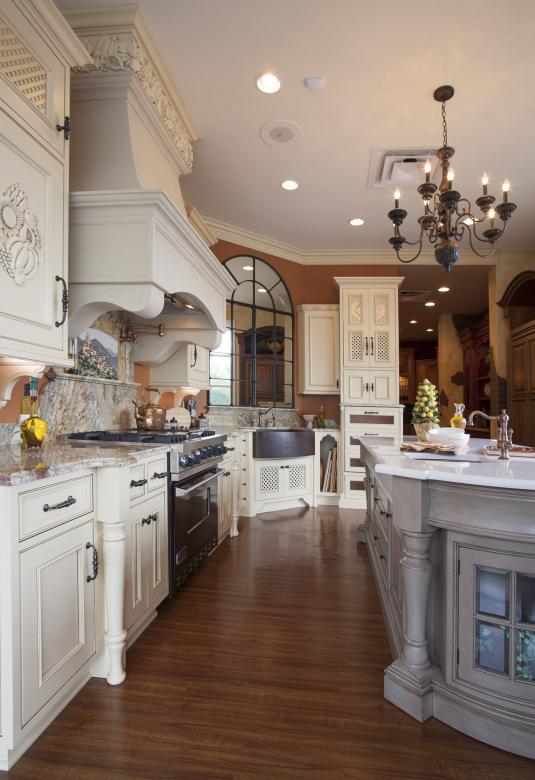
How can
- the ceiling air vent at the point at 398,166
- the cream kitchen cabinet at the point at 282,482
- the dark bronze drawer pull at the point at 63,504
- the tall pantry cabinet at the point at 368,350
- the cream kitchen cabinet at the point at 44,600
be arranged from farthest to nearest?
the tall pantry cabinet at the point at 368,350 < the cream kitchen cabinet at the point at 282,482 < the ceiling air vent at the point at 398,166 < the dark bronze drawer pull at the point at 63,504 < the cream kitchen cabinet at the point at 44,600

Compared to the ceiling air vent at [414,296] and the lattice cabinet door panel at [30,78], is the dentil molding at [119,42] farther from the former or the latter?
the ceiling air vent at [414,296]

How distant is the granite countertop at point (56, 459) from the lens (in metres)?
1.46

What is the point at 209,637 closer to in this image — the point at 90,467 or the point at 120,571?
the point at 120,571

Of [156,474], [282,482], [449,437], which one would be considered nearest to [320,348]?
[282,482]

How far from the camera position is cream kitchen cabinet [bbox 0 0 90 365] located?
175cm

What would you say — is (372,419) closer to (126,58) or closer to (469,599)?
(469,599)

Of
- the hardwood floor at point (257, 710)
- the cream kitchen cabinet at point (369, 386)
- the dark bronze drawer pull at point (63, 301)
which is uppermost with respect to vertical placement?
the dark bronze drawer pull at point (63, 301)

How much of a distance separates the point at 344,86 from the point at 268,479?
3528mm

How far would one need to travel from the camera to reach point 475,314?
966 cm

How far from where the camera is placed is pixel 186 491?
2719 mm

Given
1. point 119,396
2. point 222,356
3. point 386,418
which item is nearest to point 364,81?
point 119,396

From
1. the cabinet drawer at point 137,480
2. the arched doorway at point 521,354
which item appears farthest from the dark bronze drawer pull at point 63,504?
the arched doorway at point 521,354

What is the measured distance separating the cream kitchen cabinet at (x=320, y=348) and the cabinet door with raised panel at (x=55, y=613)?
422cm

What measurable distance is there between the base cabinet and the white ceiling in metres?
2.52
